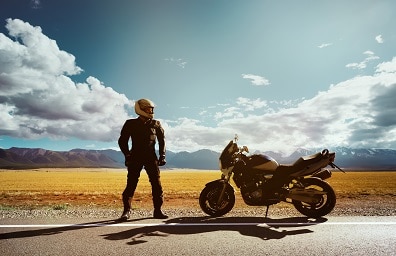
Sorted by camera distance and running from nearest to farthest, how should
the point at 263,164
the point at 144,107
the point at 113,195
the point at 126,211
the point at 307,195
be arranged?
the point at 126,211 < the point at 307,195 < the point at 263,164 < the point at 144,107 < the point at 113,195

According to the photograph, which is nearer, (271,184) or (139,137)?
(271,184)

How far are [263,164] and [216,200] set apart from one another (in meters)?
1.27

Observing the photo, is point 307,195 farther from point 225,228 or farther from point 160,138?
point 160,138

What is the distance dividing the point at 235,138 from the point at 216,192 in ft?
4.09

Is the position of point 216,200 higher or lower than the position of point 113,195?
higher

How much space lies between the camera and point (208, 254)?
3.68 m

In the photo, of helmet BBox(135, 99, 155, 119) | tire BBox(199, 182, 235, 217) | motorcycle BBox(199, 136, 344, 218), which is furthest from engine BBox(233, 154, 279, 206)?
helmet BBox(135, 99, 155, 119)

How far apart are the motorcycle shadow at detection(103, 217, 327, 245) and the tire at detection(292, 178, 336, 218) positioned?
23.9 inches

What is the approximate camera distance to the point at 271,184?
21.7ft

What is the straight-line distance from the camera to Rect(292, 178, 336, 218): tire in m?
6.56

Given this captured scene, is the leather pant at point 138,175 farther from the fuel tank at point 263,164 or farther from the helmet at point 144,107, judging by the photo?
the fuel tank at point 263,164

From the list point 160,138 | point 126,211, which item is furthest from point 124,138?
point 126,211

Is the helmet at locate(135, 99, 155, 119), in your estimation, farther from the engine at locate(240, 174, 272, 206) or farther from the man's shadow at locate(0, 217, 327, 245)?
the engine at locate(240, 174, 272, 206)

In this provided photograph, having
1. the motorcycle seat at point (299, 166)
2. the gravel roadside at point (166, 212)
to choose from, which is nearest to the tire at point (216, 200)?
the gravel roadside at point (166, 212)
